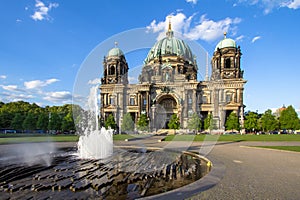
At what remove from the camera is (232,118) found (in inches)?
2185

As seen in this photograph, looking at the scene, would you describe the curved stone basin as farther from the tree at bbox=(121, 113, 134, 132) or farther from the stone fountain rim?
the tree at bbox=(121, 113, 134, 132)

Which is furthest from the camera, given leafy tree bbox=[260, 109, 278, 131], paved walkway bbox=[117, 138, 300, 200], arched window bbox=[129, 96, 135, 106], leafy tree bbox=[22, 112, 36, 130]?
arched window bbox=[129, 96, 135, 106]

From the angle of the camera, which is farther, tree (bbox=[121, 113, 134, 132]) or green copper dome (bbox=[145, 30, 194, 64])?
green copper dome (bbox=[145, 30, 194, 64])

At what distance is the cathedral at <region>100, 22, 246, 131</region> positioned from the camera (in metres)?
60.1

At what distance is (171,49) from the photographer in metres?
76.2

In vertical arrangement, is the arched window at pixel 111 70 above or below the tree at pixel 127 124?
above

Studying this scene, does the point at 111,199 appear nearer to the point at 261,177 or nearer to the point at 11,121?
the point at 261,177

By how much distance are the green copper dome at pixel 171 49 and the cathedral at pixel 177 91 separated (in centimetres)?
Result: 477

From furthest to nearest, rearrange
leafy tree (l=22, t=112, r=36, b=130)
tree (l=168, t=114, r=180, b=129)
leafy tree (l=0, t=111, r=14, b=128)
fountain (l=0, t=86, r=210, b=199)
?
leafy tree (l=0, t=111, r=14, b=128), leafy tree (l=22, t=112, r=36, b=130), tree (l=168, t=114, r=180, b=129), fountain (l=0, t=86, r=210, b=199)

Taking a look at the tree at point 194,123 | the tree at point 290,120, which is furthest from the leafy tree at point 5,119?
the tree at point 290,120

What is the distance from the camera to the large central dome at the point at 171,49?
249 feet

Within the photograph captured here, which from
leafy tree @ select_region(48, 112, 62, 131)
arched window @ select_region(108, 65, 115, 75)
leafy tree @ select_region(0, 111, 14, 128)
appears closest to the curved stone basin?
leafy tree @ select_region(48, 112, 62, 131)

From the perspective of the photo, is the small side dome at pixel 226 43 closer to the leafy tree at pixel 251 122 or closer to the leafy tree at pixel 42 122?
the leafy tree at pixel 251 122

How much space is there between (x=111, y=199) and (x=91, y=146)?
9375mm
